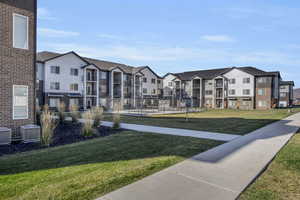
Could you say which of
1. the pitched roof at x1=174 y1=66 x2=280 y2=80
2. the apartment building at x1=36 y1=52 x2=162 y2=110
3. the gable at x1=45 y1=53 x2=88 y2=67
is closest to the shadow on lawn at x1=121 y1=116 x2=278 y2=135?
the apartment building at x1=36 y1=52 x2=162 y2=110

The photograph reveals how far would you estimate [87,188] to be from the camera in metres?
3.67

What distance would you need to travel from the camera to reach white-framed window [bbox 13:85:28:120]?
27.6 ft

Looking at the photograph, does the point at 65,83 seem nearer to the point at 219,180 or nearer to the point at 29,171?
the point at 29,171

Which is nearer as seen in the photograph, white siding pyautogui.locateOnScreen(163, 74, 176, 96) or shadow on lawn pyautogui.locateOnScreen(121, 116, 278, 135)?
shadow on lawn pyautogui.locateOnScreen(121, 116, 278, 135)

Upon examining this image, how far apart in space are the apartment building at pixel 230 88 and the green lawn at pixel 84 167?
32350mm

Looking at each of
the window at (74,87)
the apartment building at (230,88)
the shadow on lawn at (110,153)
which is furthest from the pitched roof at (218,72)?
the shadow on lawn at (110,153)

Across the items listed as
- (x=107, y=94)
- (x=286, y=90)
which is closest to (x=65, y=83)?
(x=107, y=94)

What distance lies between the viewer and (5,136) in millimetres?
7414

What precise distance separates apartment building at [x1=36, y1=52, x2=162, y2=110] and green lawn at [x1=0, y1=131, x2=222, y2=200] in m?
18.2

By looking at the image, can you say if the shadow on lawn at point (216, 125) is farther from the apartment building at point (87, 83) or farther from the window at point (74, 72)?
the window at point (74, 72)

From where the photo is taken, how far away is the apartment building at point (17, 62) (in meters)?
8.03

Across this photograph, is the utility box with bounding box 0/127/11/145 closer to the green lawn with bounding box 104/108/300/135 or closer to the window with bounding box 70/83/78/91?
the green lawn with bounding box 104/108/300/135

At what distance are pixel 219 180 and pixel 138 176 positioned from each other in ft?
6.08

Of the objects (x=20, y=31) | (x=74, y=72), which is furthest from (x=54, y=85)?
(x=20, y=31)
